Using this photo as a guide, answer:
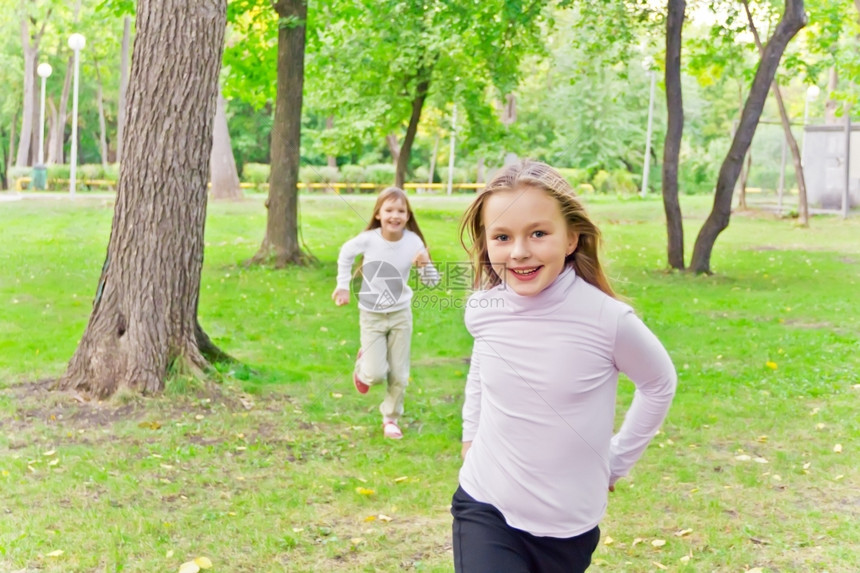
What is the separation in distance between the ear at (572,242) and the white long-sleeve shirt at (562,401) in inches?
3.1

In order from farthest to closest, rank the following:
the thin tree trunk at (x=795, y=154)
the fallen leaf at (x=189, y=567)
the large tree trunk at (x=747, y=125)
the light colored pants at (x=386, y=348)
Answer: the thin tree trunk at (x=795, y=154), the large tree trunk at (x=747, y=125), the light colored pants at (x=386, y=348), the fallen leaf at (x=189, y=567)

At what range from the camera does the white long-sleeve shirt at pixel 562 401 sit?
2863 millimetres

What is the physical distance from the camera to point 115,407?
774 centimetres

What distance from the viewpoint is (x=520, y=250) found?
2.86m

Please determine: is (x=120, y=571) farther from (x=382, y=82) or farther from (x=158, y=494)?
(x=382, y=82)

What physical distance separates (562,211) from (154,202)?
5.58 m

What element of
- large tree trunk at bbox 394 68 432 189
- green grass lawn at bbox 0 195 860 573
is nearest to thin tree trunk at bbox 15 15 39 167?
large tree trunk at bbox 394 68 432 189

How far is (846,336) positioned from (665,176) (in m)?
6.03

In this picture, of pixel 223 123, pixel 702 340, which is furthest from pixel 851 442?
pixel 223 123

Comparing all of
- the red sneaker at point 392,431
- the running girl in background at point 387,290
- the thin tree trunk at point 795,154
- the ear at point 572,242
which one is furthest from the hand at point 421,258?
the thin tree trunk at point 795,154

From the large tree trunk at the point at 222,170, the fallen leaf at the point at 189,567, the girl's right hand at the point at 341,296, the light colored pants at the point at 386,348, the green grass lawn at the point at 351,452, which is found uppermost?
the large tree trunk at the point at 222,170

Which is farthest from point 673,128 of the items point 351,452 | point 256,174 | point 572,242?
point 256,174

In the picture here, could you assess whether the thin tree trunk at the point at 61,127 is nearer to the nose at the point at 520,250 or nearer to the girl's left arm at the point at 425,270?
the girl's left arm at the point at 425,270

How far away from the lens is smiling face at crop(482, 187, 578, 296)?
288cm
